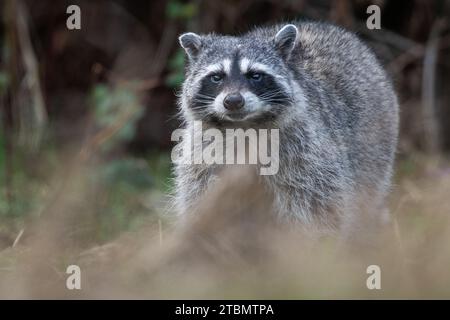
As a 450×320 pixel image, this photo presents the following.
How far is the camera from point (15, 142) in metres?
12.3

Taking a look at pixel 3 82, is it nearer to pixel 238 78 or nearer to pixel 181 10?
pixel 181 10

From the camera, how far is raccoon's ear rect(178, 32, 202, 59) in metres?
8.09

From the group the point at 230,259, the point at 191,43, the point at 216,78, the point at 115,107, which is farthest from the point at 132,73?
the point at 230,259

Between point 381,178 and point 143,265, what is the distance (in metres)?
4.23

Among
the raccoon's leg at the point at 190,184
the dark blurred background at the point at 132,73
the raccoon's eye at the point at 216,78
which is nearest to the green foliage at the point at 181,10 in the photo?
the dark blurred background at the point at 132,73

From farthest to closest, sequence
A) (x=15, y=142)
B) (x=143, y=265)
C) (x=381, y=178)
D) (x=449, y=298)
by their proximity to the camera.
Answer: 1. (x=15, y=142)
2. (x=381, y=178)
3. (x=143, y=265)
4. (x=449, y=298)

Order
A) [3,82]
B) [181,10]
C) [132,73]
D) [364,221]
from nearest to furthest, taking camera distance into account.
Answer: [364,221], [181,10], [3,82], [132,73]

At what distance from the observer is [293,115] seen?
773cm

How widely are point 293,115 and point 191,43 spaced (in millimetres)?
1236

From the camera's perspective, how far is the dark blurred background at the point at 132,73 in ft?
37.8

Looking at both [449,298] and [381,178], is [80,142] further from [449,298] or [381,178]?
[449,298]

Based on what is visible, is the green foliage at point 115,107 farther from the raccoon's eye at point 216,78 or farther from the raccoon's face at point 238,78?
the raccoon's eye at point 216,78
